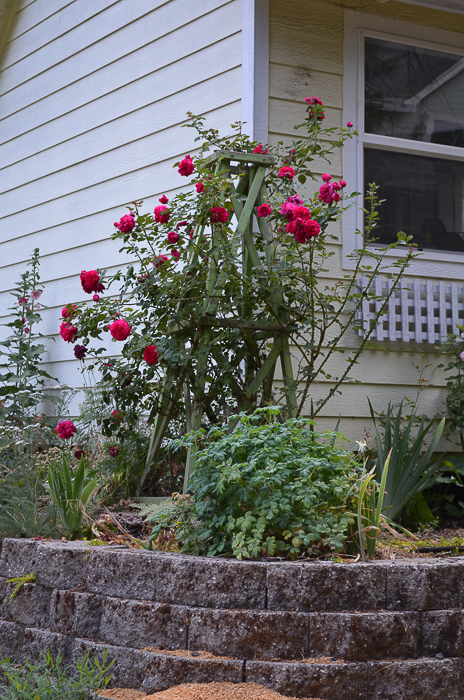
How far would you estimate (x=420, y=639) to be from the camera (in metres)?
2.10

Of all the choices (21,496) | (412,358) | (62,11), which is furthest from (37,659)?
(62,11)

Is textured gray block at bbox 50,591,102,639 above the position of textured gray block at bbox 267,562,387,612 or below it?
below

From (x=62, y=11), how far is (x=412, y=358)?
4.16 m

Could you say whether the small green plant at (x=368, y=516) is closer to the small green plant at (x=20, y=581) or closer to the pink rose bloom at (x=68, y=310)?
the small green plant at (x=20, y=581)

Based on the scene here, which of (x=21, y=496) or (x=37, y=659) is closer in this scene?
(x=37, y=659)

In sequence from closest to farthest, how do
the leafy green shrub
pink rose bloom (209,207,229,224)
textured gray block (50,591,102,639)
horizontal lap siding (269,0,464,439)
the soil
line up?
the soil < the leafy green shrub < textured gray block (50,591,102,639) < pink rose bloom (209,207,229,224) < horizontal lap siding (269,0,464,439)

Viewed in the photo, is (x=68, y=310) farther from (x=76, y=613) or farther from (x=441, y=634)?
(x=441, y=634)

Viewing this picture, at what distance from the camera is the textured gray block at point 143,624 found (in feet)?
7.06

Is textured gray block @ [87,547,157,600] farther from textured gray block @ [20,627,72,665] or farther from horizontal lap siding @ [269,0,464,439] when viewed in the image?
horizontal lap siding @ [269,0,464,439]

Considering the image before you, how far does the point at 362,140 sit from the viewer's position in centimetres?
414

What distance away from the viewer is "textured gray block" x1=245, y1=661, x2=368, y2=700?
1.97 metres

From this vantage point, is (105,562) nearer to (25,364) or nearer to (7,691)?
(7,691)

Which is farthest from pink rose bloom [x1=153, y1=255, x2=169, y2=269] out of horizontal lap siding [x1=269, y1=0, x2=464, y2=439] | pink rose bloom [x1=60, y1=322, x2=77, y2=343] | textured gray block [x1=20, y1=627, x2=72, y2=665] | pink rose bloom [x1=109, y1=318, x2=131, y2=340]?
textured gray block [x1=20, y1=627, x2=72, y2=665]

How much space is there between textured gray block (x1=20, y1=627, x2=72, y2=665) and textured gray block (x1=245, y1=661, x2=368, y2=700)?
30.6 inches
